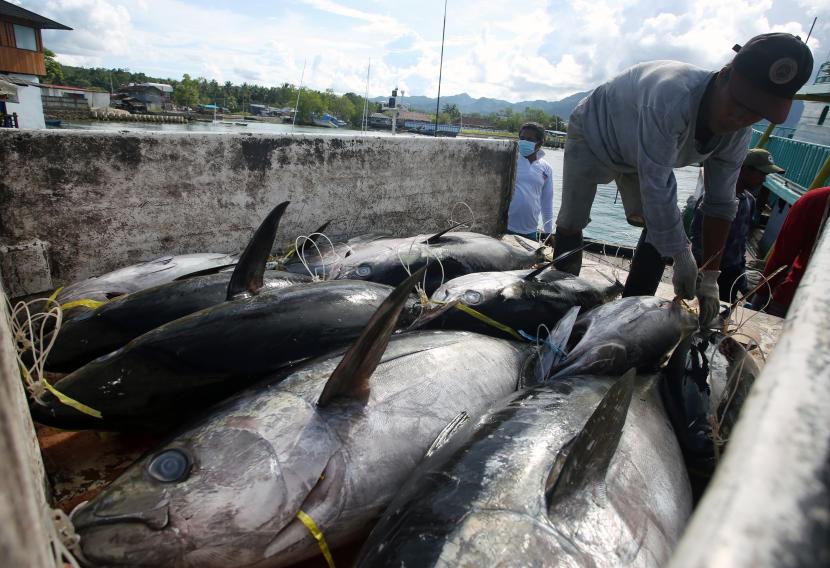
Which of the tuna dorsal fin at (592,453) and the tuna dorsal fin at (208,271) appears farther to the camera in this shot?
the tuna dorsal fin at (208,271)

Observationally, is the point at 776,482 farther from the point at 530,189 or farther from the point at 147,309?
the point at 530,189

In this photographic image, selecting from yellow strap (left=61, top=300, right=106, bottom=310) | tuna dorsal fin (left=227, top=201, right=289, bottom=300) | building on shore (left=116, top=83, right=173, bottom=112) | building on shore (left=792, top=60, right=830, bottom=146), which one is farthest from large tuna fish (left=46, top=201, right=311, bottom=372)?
building on shore (left=116, top=83, right=173, bottom=112)

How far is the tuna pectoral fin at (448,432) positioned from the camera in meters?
1.78

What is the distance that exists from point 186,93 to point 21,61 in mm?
66664

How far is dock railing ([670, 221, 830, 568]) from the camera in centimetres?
41

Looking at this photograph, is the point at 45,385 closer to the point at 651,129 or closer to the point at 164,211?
the point at 164,211

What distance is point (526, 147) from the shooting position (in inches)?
260

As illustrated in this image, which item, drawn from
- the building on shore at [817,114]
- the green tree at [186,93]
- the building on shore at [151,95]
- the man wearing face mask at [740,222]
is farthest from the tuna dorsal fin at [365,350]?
the green tree at [186,93]

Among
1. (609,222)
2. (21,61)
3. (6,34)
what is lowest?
(609,222)

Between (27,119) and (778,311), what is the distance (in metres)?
33.0

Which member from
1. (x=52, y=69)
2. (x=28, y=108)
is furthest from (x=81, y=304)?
(x=52, y=69)

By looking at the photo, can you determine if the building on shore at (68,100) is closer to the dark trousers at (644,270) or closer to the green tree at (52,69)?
the green tree at (52,69)

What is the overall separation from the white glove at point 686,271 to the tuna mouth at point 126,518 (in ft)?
9.30

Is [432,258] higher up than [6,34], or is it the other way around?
[6,34]
